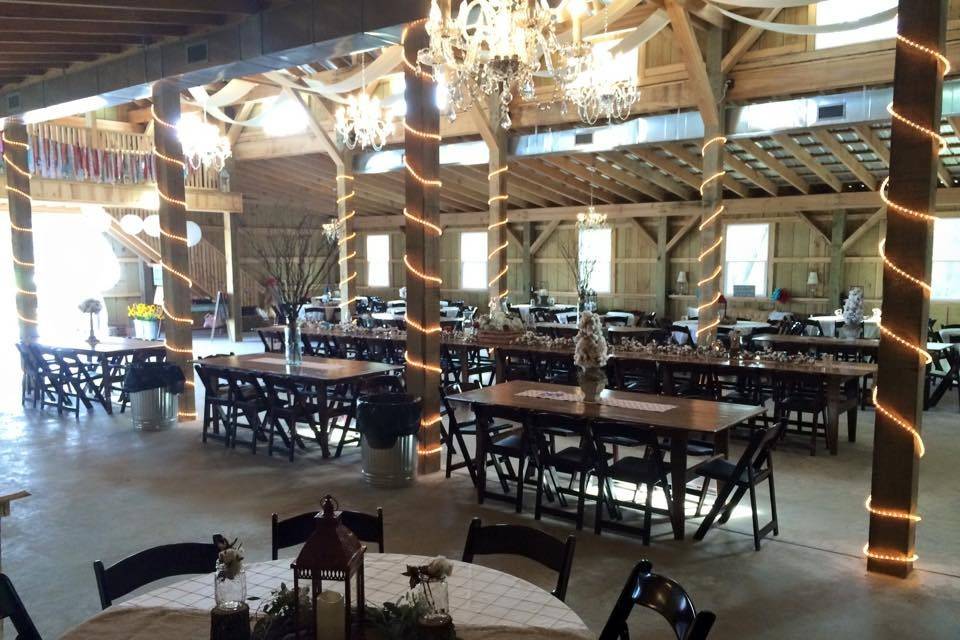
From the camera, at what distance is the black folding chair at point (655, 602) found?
82.2 inches

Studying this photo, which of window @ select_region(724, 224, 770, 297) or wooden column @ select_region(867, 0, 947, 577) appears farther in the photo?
window @ select_region(724, 224, 770, 297)

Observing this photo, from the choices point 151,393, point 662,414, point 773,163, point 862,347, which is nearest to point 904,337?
point 662,414

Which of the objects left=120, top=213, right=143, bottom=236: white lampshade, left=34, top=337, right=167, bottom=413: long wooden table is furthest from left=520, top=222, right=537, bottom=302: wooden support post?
left=34, top=337, right=167, bottom=413: long wooden table

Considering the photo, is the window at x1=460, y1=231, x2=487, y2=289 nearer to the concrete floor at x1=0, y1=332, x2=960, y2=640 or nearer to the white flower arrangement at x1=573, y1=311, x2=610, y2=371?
the concrete floor at x1=0, y1=332, x2=960, y2=640

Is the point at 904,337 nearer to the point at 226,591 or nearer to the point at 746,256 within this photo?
the point at 226,591

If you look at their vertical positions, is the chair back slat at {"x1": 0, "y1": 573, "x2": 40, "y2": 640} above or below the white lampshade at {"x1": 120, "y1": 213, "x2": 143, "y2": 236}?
below

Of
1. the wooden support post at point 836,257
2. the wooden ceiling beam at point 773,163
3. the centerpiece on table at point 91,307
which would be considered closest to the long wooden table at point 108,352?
the centerpiece on table at point 91,307

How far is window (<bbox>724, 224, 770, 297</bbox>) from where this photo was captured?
1480 centimetres

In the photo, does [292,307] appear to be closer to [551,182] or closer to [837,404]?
[837,404]

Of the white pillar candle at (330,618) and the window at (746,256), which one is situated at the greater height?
the window at (746,256)

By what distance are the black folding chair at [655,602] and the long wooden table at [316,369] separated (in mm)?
4608

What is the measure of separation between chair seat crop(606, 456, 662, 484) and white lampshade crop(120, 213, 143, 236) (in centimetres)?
1279

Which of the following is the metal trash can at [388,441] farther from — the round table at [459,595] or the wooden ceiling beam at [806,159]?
the wooden ceiling beam at [806,159]

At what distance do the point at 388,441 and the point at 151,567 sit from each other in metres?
3.23
